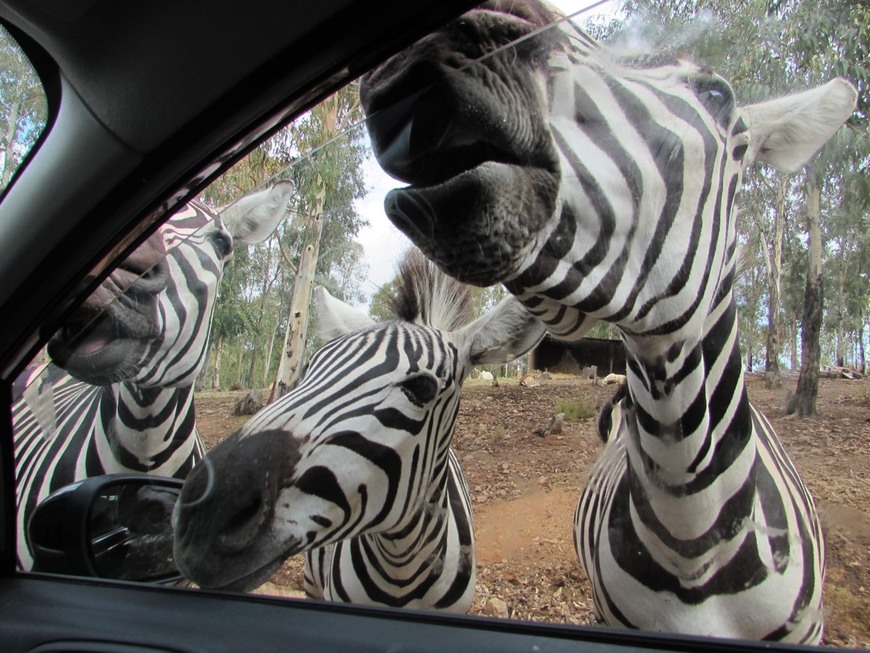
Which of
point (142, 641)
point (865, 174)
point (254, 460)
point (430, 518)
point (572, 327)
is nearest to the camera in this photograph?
point (865, 174)

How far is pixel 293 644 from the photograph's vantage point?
4.20ft

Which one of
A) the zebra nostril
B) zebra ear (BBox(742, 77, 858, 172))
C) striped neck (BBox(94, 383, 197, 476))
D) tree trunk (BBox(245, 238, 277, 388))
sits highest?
zebra ear (BBox(742, 77, 858, 172))

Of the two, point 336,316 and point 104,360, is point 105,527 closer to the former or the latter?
point 104,360

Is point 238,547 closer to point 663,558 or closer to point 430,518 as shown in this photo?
point 430,518

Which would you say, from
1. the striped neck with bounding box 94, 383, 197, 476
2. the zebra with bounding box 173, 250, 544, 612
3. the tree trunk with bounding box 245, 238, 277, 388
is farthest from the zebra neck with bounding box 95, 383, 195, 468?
the zebra with bounding box 173, 250, 544, 612

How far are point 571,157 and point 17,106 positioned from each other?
213 cm

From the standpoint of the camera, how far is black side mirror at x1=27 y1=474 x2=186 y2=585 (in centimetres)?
169

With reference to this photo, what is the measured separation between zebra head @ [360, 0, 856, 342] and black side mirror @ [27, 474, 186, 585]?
46.0 inches

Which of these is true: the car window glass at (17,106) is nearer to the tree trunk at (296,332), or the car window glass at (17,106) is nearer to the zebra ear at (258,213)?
the zebra ear at (258,213)

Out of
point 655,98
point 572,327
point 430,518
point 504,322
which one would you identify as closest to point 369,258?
point 504,322

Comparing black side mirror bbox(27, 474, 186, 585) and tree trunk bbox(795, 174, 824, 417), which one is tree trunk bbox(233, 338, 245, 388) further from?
tree trunk bbox(795, 174, 824, 417)

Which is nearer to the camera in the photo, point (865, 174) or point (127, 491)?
point (865, 174)

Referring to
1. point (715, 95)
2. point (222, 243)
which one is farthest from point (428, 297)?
point (715, 95)

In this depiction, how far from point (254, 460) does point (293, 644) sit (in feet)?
1.34
